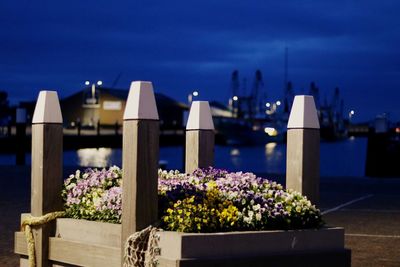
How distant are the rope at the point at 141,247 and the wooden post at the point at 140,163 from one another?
0.27 feet

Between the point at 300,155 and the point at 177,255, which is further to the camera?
the point at 300,155

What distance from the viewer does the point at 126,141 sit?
7.09 m

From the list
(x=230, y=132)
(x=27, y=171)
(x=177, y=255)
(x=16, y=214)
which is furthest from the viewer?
(x=230, y=132)

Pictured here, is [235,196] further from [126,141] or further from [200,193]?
[126,141]

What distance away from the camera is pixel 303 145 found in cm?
807

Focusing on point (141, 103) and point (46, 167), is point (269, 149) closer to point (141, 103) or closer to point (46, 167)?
point (46, 167)

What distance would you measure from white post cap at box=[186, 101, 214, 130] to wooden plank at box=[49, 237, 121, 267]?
1972 mm

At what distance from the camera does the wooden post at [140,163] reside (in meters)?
6.98

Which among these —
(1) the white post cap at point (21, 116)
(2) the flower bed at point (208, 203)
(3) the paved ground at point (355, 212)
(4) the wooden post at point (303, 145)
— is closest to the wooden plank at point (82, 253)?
(2) the flower bed at point (208, 203)

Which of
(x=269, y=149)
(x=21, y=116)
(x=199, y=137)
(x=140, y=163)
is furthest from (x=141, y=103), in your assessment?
(x=269, y=149)

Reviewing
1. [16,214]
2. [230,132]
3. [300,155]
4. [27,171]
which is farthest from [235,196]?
[230,132]

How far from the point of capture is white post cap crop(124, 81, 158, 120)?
7.02 meters

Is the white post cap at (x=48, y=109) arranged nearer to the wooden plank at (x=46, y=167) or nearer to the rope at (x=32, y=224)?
the wooden plank at (x=46, y=167)

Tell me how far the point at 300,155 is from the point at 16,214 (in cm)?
856
